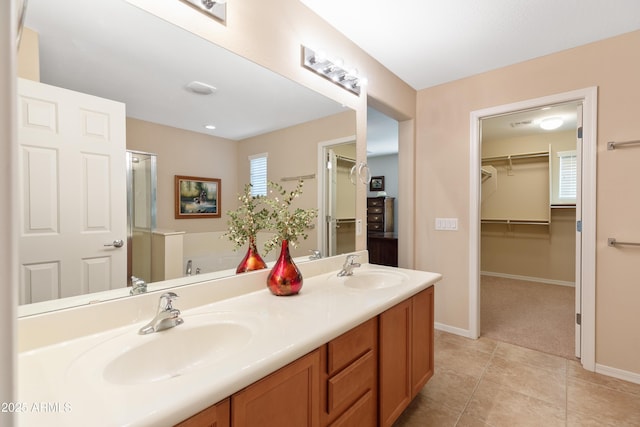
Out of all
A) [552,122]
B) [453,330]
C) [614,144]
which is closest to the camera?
[614,144]

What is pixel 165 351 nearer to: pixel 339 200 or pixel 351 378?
pixel 351 378

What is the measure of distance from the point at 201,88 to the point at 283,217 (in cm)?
71

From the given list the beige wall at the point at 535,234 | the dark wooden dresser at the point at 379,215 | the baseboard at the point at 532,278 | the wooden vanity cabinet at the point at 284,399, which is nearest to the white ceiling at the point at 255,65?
the wooden vanity cabinet at the point at 284,399

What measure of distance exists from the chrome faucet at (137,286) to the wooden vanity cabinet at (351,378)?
711mm

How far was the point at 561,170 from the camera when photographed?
14.8 feet

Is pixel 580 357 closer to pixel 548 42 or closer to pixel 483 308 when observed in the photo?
pixel 483 308

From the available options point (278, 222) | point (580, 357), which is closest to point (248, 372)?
point (278, 222)

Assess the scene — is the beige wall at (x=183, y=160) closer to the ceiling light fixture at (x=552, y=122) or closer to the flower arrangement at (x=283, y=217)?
the flower arrangement at (x=283, y=217)

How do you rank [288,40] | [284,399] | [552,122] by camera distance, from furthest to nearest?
[552,122], [288,40], [284,399]

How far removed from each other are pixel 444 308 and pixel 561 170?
131 inches

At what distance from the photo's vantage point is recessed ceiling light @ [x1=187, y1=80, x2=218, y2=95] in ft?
4.28

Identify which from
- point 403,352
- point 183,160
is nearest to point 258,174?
point 183,160

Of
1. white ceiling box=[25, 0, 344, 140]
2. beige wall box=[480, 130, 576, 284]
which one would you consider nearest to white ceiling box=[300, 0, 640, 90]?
white ceiling box=[25, 0, 344, 140]

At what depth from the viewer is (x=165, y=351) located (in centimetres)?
95
